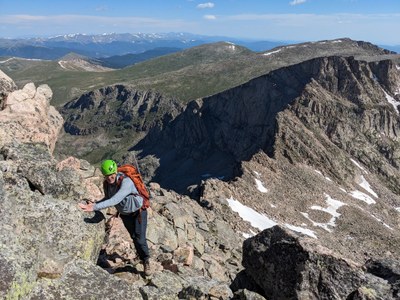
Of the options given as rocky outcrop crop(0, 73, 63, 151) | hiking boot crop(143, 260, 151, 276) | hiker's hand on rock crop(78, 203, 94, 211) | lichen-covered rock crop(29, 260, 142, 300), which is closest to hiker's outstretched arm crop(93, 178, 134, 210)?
hiker's hand on rock crop(78, 203, 94, 211)

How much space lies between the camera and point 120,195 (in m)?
14.3

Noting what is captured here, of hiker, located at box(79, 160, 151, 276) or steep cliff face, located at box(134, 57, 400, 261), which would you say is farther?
steep cliff face, located at box(134, 57, 400, 261)

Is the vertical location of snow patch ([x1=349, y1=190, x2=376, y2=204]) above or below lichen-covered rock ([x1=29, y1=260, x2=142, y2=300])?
below

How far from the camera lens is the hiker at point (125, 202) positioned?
1409cm

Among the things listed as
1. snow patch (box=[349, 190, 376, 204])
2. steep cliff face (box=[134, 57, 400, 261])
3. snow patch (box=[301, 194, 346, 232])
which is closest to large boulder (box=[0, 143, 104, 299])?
steep cliff face (box=[134, 57, 400, 261])

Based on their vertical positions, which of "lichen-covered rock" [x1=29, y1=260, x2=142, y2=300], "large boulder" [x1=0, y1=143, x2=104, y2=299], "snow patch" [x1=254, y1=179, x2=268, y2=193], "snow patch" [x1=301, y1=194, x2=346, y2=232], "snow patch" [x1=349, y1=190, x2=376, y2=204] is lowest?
"snow patch" [x1=349, y1=190, x2=376, y2=204]

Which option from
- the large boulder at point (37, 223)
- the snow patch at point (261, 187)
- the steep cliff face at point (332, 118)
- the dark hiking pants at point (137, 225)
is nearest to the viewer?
A: the large boulder at point (37, 223)

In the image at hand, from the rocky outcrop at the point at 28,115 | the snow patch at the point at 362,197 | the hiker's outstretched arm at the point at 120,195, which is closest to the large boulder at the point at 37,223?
the hiker's outstretched arm at the point at 120,195

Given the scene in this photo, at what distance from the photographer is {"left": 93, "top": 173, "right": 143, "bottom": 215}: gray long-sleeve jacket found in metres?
14.0

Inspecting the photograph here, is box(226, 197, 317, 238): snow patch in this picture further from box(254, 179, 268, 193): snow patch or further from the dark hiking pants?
the dark hiking pants

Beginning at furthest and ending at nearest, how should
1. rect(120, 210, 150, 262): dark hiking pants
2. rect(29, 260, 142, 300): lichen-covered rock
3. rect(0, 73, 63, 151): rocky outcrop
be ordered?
rect(0, 73, 63, 151): rocky outcrop → rect(120, 210, 150, 262): dark hiking pants → rect(29, 260, 142, 300): lichen-covered rock

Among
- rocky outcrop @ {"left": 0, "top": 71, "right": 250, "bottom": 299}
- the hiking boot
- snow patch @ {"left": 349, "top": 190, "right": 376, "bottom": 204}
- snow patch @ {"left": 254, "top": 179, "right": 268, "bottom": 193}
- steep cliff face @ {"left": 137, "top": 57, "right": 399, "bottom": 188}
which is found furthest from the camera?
steep cliff face @ {"left": 137, "top": 57, "right": 399, "bottom": 188}

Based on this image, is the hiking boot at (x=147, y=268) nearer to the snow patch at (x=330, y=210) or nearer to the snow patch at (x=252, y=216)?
the snow patch at (x=252, y=216)

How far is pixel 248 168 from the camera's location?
274ft
